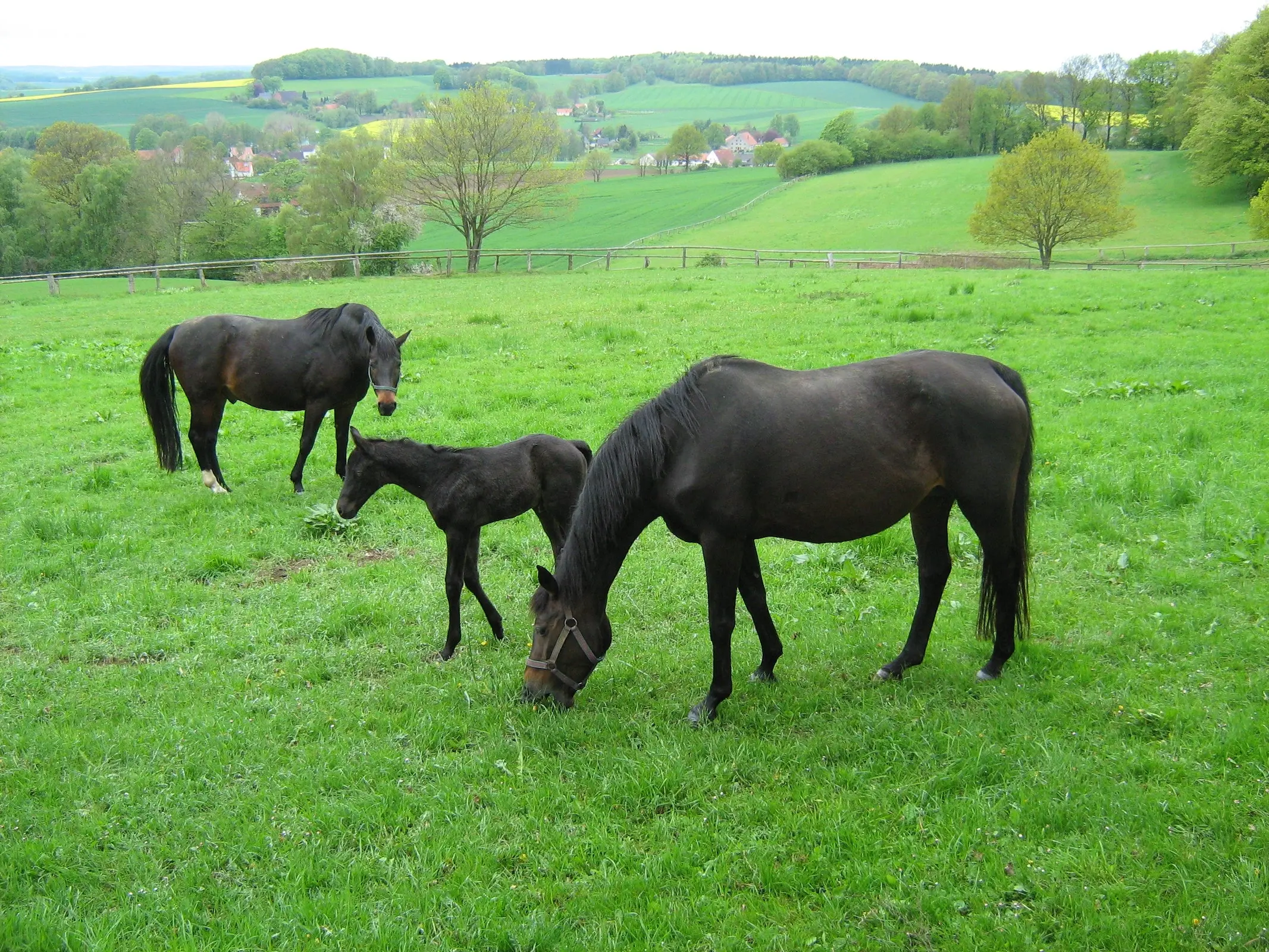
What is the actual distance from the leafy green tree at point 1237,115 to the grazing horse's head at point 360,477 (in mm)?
45330

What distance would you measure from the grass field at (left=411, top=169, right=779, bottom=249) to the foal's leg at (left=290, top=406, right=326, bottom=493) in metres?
50.3

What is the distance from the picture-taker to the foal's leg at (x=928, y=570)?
5510mm

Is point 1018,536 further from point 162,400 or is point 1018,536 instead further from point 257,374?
point 162,400

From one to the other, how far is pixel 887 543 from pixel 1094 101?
76.7 meters

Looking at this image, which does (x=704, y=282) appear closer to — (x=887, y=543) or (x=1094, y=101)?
(x=887, y=543)

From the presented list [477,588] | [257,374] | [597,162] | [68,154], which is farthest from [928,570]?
[597,162]

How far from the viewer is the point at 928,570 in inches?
221

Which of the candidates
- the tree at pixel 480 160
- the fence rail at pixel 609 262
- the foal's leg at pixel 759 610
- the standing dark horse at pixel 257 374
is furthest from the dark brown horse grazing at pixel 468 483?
the tree at pixel 480 160

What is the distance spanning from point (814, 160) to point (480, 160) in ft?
144

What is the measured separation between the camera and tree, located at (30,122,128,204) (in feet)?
168

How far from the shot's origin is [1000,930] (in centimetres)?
330

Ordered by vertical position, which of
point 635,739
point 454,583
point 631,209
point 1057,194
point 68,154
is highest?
point 68,154

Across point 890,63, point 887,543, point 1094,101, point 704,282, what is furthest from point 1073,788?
point 890,63

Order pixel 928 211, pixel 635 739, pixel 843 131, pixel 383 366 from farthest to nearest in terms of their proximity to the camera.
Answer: pixel 843 131 → pixel 928 211 → pixel 383 366 → pixel 635 739
